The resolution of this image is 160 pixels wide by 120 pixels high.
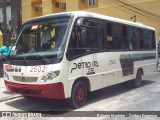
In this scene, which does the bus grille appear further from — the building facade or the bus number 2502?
the building facade

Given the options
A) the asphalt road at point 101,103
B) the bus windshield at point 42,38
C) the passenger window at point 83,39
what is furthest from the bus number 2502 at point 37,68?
the asphalt road at point 101,103

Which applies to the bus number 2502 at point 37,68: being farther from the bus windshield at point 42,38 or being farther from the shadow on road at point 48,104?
the shadow on road at point 48,104

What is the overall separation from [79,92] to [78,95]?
0.09 meters

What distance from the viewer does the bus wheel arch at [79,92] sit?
7381mm

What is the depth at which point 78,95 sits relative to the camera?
7.66 meters

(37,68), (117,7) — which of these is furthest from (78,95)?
(117,7)

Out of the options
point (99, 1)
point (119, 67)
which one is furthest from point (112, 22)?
point (99, 1)

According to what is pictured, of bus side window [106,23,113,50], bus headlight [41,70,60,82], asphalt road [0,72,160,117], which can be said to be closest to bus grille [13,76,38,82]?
bus headlight [41,70,60,82]

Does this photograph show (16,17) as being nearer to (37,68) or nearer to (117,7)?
(37,68)

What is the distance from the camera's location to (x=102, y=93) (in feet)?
33.1

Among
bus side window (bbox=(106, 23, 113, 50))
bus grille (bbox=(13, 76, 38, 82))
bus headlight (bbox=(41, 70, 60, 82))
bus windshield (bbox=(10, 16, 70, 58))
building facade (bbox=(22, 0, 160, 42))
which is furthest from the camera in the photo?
building facade (bbox=(22, 0, 160, 42))

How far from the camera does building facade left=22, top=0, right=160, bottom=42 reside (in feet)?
89.4

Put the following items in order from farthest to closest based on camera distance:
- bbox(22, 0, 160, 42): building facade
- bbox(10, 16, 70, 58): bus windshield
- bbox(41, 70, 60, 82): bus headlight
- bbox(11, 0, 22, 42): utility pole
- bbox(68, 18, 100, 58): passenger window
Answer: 1. bbox(22, 0, 160, 42): building facade
2. bbox(11, 0, 22, 42): utility pole
3. bbox(68, 18, 100, 58): passenger window
4. bbox(10, 16, 70, 58): bus windshield
5. bbox(41, 70, 60, 82): bus headlight

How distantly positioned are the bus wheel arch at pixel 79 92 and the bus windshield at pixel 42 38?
45.0 inches
